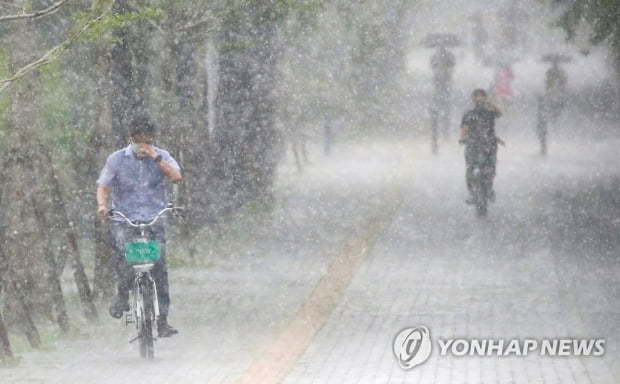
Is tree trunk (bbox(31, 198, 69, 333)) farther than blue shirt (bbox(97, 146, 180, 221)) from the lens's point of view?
Yes

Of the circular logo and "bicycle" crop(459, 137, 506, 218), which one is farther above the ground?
the circular logo

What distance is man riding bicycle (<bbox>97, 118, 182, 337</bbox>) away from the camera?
11.4 metres

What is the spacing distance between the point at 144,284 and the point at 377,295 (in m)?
3.58

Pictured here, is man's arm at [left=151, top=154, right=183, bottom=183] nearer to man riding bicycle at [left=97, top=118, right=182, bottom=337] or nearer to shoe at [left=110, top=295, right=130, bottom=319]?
man riding bicycle at [left=97, top=118, right=182, bottom=337]

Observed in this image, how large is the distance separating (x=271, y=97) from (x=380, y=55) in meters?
21.0

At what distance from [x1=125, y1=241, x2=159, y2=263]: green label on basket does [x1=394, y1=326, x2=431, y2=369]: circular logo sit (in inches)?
77.8

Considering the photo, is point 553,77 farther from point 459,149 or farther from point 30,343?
point 30,343

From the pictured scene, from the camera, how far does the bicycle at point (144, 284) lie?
11.0 meters

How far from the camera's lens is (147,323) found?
11.0m

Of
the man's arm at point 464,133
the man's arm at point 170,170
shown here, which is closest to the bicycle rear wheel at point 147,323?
the man's arm at point 170,170

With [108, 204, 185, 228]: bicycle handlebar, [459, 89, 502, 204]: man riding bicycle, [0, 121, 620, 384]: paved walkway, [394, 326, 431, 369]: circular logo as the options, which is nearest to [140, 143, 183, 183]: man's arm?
[108, 204, 185, 228]: bicycle handlebar

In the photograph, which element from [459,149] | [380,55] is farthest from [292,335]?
[380,55]

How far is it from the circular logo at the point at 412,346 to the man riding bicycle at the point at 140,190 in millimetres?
1769

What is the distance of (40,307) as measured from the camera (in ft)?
42.6
